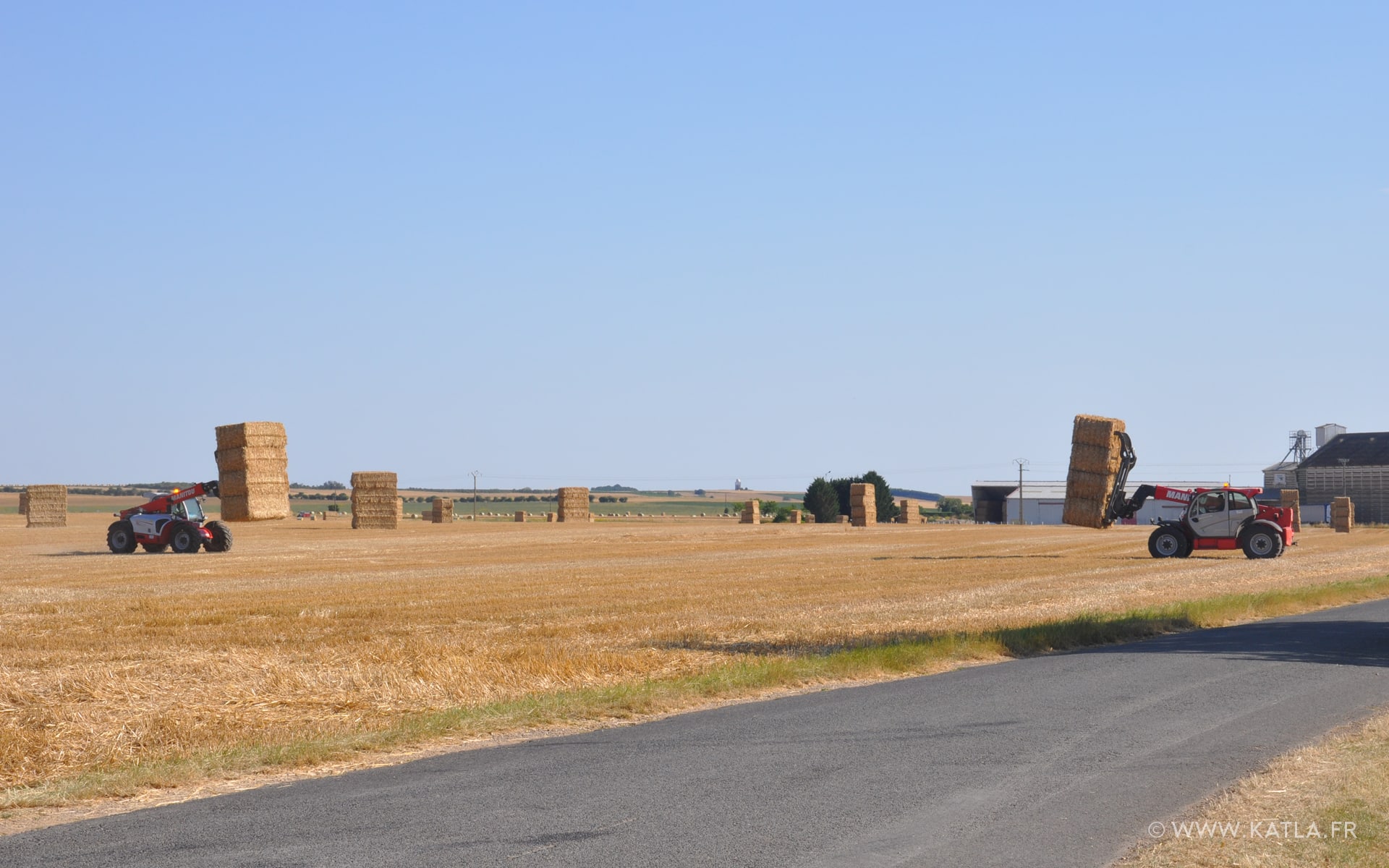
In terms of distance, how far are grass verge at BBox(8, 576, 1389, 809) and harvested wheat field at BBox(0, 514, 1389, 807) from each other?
4cm

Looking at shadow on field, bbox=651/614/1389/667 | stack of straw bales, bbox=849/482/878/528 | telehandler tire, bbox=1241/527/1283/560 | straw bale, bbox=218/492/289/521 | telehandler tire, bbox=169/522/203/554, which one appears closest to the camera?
shadow on field, bbox=651/614/1389/667

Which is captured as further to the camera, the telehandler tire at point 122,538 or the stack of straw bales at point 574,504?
the stack of straw bales at point 574,504

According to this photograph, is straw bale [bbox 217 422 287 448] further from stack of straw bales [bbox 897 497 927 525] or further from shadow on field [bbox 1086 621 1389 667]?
stack of straw bales [bbox 897 497 927 525]

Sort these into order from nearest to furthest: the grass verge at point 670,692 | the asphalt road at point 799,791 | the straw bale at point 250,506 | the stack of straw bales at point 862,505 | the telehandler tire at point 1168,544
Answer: the asphalt road at point 799,791, the grass verge at point 670,692, the telehandler tire at point 1168,544, the straw bale at point 250,506, the stack of straw bales at point 862,505

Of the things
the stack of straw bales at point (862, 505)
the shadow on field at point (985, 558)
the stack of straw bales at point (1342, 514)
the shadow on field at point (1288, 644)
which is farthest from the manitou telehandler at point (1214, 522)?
the stack of straw bales at point (1342, 514)

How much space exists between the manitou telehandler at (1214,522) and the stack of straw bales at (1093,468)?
1.04 ft

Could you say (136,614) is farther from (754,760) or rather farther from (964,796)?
(964,796)

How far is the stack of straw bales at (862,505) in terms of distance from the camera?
3258 inches

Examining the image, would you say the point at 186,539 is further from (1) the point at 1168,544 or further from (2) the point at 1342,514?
(2) the point at 1342,514

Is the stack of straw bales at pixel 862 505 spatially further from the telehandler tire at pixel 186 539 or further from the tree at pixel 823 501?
the telehandler tire at pixel 186 539

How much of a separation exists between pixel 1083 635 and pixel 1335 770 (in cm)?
981

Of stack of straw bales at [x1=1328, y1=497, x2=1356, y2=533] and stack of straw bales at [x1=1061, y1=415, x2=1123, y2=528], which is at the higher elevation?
stack of straw bales at [x1=1061, y1=415, x2=1123, y2=528]

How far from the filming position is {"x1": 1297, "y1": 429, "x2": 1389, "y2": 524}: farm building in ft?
370

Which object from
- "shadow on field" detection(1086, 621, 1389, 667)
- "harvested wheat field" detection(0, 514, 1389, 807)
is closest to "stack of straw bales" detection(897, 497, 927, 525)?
"harvested wheat field" detection(0, 514, 1389, 807)
